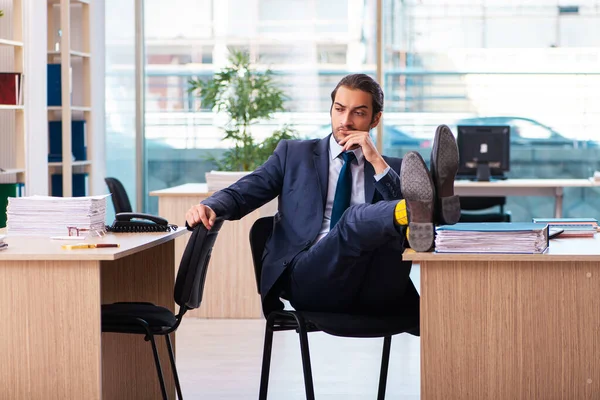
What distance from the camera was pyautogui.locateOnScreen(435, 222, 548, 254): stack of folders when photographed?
2.49m

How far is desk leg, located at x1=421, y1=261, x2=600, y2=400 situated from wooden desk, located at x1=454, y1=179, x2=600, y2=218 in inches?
190

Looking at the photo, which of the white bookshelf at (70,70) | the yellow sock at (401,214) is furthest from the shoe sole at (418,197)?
the white bookshelf at (70,70)

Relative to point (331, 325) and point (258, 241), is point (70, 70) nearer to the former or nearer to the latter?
point (258, 241)

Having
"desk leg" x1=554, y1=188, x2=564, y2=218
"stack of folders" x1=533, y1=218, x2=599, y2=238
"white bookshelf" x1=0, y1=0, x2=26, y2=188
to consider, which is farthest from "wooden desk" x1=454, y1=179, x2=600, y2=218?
"stack of folders" x1=533, y1=218, x2=599, y2=238

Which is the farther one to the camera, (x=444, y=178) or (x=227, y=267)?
(x=227, y=267)

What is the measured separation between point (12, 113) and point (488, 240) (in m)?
4.41

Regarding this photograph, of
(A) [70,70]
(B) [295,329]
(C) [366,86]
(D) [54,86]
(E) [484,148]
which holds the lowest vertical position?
→ (B) [295,329]

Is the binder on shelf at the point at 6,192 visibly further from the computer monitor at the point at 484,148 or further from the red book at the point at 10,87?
the computer monitor at the point at 484,148

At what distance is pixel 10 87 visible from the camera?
5.82 m

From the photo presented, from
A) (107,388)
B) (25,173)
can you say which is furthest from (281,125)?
(107,388)

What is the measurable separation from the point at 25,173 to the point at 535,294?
437cm

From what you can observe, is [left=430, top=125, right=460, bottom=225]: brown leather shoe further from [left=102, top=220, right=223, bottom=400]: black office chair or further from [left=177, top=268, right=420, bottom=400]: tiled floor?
[left=177, top=268, right=420, bottom=400]: tiled floor

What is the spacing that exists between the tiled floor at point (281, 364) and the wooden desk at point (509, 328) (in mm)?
1378

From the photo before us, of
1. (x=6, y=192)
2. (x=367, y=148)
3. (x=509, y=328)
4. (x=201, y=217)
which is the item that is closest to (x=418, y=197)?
(x=509, y=328)
